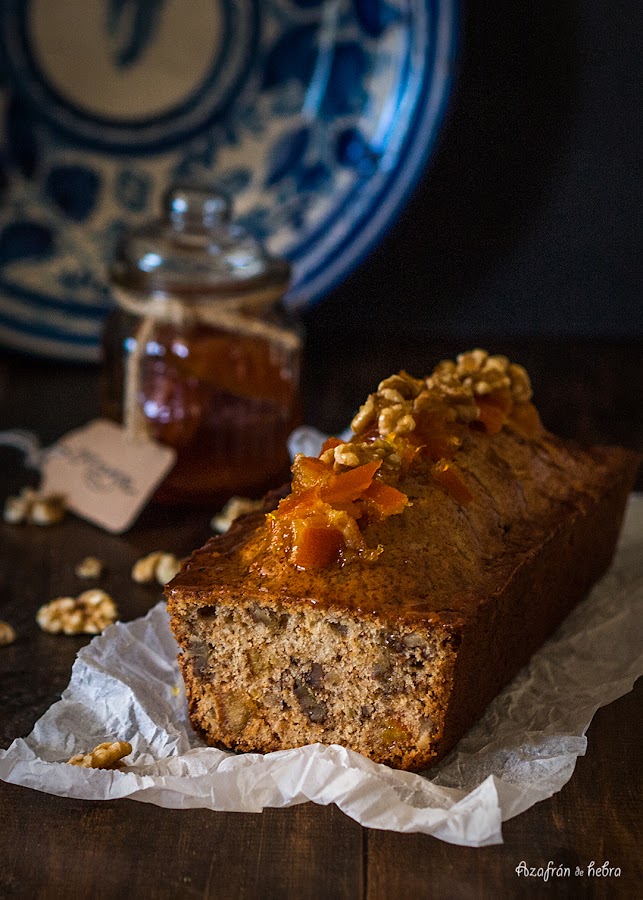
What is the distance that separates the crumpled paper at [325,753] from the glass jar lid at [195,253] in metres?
0.84

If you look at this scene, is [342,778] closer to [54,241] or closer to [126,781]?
[126,781]

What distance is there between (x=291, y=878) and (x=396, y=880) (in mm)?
138

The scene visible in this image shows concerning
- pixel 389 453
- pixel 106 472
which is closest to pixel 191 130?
pixel 106 472

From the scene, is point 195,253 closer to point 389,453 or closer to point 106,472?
point 106,472

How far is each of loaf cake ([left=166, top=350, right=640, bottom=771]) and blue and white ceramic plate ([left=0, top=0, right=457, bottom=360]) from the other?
1499 millimetres

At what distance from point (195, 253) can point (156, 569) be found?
0.72 m

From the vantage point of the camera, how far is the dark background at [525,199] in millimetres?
3404

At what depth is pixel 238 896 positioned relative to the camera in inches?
60.3

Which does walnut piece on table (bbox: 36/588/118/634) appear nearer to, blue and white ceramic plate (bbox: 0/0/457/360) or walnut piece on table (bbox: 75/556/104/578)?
walnut piece on table (bbox: 75/556/104/578)

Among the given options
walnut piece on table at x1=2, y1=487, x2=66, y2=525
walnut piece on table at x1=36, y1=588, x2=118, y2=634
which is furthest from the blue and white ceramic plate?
walnut piece on table at x1=36, y1=588, x2=118, y2=634

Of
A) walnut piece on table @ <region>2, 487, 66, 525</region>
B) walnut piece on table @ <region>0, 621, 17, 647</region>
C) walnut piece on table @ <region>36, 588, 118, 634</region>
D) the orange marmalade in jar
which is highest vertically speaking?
the orange marmalade in jar

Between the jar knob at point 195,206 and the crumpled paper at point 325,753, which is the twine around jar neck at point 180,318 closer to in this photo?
the jar knob at point 195,206

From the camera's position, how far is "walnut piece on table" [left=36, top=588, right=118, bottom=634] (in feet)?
7.19

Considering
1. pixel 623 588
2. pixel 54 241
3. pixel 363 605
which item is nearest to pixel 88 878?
pixel 363 605
